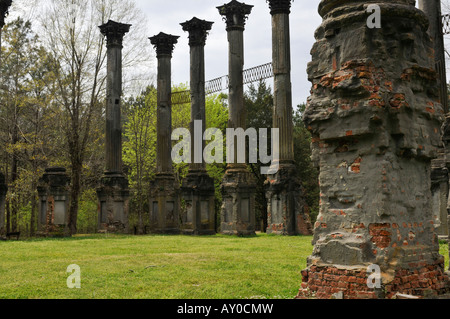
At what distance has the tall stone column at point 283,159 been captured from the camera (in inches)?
827

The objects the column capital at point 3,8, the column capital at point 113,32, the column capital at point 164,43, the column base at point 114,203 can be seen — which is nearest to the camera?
the column capital at point 3,8

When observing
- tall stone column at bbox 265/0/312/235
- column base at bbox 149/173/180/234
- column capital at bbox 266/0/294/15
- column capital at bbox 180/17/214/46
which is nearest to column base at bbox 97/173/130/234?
column base at bbox 149/173/180/234

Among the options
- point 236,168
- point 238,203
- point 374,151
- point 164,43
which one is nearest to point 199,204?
point 238,203

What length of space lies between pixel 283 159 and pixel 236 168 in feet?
7.76

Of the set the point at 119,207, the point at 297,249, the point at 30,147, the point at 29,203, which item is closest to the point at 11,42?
the point at 30,147

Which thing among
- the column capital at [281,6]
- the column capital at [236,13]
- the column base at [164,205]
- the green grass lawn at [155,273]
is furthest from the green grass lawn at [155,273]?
the column capital at [236,13]

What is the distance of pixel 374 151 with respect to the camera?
6.39m

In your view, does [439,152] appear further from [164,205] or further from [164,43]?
[164,43]

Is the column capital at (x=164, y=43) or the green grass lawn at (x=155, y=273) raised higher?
the column capital at (x=164, y=43)

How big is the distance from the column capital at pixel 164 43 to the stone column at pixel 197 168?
1.32 meters

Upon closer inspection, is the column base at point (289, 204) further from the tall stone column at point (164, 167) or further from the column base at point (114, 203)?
the column base at point (114, 203)

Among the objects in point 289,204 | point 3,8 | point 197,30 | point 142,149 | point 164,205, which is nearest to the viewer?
point 3,8

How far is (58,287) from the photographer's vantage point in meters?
8.15
